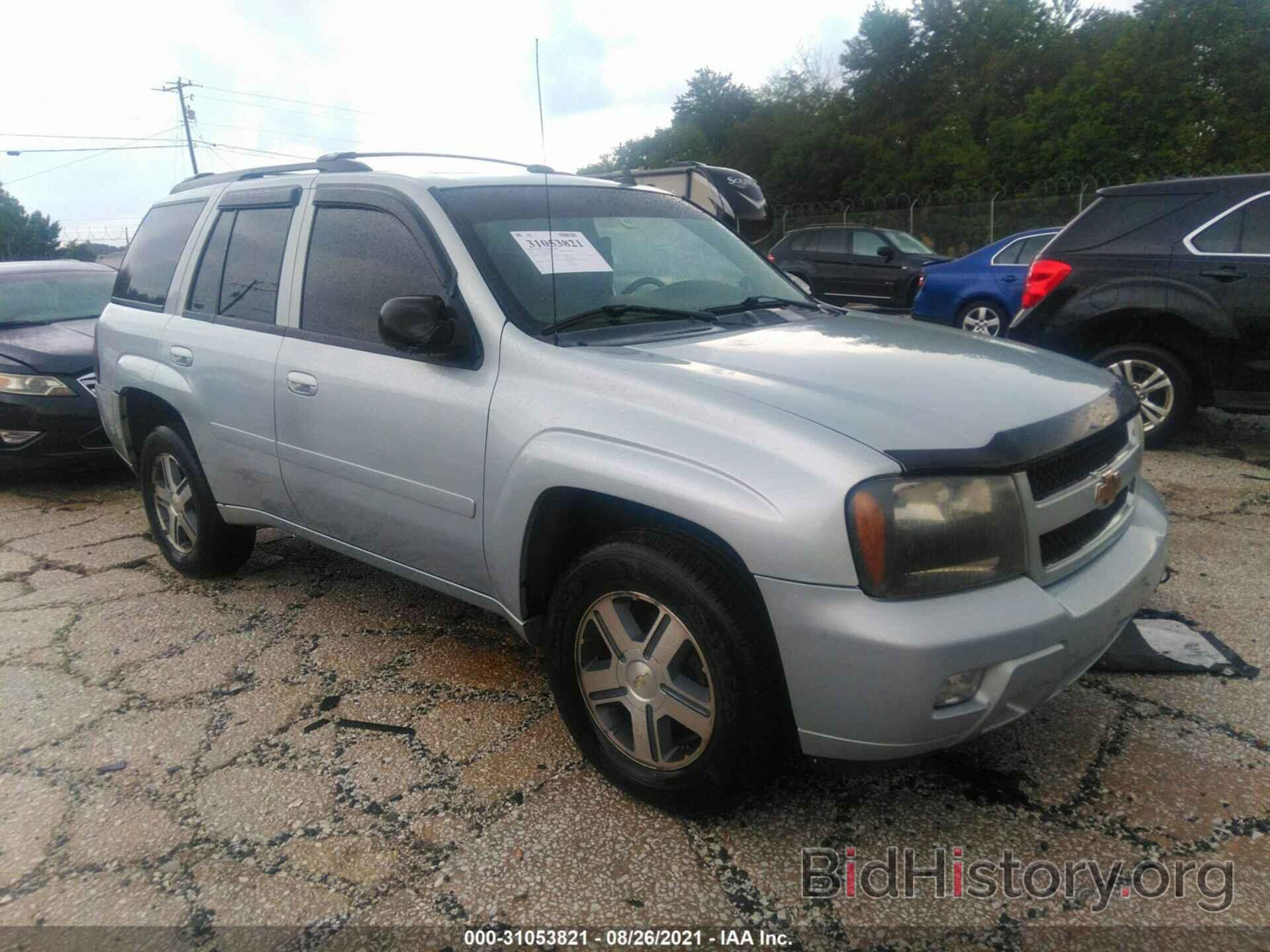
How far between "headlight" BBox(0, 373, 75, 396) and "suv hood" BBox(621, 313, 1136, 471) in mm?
4844

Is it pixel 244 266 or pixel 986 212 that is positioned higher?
pixel 986 212

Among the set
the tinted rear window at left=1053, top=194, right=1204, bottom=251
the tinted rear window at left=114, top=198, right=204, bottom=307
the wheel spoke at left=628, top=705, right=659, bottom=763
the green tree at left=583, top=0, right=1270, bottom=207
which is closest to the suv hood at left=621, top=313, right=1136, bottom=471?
the wheel spoke at left=628, top=705, right=659, bottom=763

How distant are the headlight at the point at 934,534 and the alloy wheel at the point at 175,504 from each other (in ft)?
10.2

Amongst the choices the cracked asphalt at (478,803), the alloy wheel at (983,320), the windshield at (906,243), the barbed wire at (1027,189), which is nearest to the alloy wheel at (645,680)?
the cracked asphalt at (478,803)

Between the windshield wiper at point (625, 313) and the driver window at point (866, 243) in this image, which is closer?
the windshield wiper at point (625, 313)

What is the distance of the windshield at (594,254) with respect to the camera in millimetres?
2822

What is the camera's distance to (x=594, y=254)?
9.87 ft

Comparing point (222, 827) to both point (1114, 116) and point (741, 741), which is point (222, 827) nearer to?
point (741, 741)

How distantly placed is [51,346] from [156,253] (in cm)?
248

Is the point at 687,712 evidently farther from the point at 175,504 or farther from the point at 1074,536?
the point at 175,504

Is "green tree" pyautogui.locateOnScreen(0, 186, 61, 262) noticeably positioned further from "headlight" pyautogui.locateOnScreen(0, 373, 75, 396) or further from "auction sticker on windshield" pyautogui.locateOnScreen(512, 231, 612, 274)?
"auction sticker on windshield" pyautogui.locateOnScreen(512, 231, 612, 274)

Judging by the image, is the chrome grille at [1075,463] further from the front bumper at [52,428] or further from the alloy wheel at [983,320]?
the alloy wheel at [983,320]

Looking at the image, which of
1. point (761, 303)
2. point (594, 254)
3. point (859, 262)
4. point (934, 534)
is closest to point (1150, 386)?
point (761, 303)

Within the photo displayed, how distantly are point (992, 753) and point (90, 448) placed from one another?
5.66 meters
